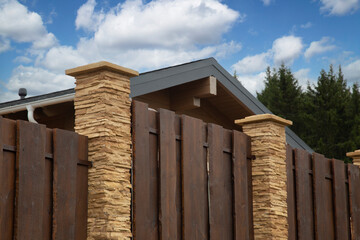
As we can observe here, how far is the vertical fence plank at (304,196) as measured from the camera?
7.05 meters

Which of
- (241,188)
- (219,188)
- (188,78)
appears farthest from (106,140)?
(188,78)

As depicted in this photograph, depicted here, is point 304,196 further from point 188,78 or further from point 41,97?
point 41,97

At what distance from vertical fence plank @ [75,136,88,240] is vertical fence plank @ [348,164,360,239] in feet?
18.2

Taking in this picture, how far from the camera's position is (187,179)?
523 centimetres

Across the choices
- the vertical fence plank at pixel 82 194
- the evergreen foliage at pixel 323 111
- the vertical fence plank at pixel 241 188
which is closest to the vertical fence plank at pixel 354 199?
the vertical fence plank at pixel 241 188

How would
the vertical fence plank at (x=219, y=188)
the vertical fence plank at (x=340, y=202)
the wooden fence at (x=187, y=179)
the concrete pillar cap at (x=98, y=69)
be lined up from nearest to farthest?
the concrete pillar cap at (x=98, y=69)
the wooden fence at (x=187, y=179)
the vertical fence plank at (x=219, y=188)
the vertical fence plank at (x=340, y=202)

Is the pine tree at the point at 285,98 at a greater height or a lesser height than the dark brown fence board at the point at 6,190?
greater

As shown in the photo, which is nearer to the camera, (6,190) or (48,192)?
(6,190)

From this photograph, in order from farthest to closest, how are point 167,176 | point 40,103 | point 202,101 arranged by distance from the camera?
1. point 202,101
2. point 40,103
3. point 167,176

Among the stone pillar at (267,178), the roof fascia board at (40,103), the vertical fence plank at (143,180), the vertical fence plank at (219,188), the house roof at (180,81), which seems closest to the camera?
the vertical fence plank at (143,180)

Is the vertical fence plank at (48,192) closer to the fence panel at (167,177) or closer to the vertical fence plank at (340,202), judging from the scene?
the fence panel at (167,177)

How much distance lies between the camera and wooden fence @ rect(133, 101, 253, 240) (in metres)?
4.71

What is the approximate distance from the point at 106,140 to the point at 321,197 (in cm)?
443

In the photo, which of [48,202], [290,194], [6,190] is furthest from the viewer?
[290,194]
